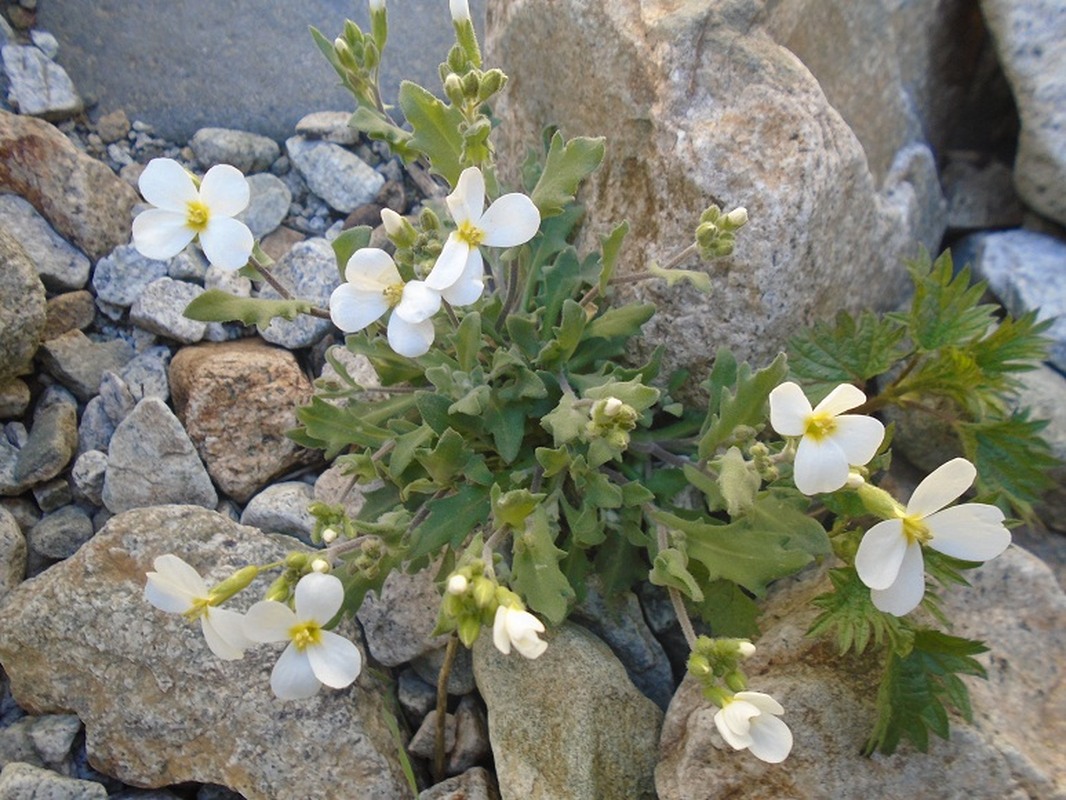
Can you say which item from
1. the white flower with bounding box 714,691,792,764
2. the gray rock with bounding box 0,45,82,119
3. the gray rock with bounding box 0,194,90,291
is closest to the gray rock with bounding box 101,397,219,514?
the gray rock with bounding box 0,194,90,291

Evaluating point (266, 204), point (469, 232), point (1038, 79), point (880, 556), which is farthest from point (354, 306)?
point (1038, 79)

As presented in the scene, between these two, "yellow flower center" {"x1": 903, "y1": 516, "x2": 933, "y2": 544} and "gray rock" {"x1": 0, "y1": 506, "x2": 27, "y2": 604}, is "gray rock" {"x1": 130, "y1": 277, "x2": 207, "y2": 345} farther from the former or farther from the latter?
"yellow flower center" {"x1": 903, "y1": 516, "x2": 933, "y2": 544}

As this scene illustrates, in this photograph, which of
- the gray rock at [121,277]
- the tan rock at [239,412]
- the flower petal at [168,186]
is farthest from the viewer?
the gray rock at [121,277]

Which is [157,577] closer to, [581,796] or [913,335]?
[581,796]

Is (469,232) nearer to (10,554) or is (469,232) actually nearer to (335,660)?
(335,660)

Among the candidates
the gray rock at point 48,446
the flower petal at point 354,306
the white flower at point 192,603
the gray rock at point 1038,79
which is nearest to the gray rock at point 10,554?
the gray rock at point 48,446

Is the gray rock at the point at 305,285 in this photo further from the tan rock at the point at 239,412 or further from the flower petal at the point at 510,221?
the flower petal at the point at 510,221
